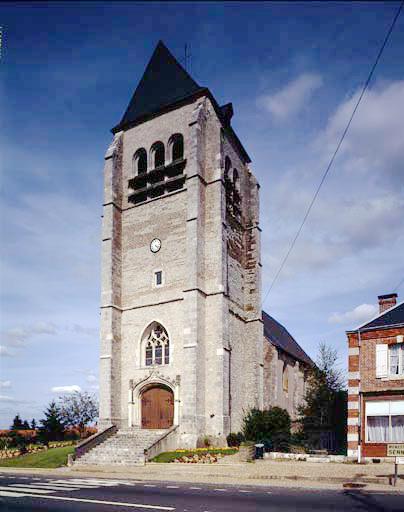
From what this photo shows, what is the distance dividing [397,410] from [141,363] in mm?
15004

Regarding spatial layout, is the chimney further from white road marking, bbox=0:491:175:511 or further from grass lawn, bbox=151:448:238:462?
white road marking, bbox=0:491:175:511

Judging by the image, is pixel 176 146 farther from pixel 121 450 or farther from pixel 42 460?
pixel 42 460

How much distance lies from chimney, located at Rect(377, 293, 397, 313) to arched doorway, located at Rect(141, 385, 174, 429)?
483 inches

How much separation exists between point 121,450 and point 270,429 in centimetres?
731

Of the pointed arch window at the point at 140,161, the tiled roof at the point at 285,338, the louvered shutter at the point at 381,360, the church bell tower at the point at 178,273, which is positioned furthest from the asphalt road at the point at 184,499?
the tiled roof at the point at 285,338

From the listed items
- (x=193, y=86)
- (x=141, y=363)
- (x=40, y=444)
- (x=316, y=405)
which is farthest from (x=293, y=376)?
(x=193, y=86)

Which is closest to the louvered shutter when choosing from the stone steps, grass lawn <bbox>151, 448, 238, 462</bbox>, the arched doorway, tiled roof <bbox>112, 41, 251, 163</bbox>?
grass lawn <bbox>151, 448, 238, 462</bbox>

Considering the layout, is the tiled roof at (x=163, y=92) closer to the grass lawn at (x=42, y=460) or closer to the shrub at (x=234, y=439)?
the shrub at (x=234, y=439)

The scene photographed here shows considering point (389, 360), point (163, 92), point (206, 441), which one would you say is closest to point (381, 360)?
point (389, 360)

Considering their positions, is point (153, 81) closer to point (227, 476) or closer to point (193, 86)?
point (193, 86)

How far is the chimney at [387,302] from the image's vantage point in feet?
80.9

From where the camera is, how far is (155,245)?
3125cm

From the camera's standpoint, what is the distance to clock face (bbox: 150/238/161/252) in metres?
31.1

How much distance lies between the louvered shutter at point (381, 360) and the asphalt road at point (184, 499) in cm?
839
